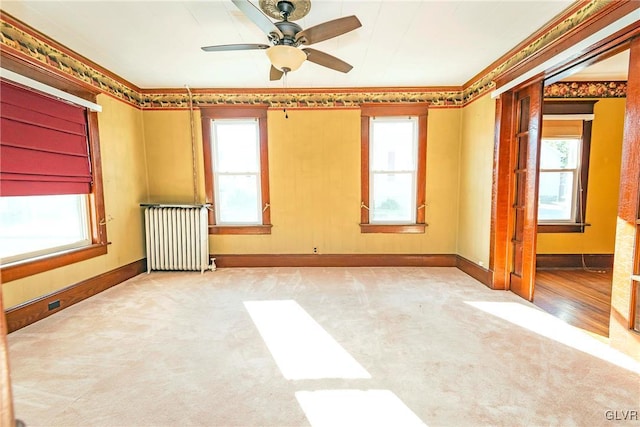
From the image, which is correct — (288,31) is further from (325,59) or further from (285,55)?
(325,59)

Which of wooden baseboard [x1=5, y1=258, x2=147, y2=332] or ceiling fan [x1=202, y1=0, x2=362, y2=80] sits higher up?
ceiling fan [x1=202, y1=0, x2=362, y2=80]

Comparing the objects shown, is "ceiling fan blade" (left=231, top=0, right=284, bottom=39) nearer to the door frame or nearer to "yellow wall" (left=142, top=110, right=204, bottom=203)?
the door frame

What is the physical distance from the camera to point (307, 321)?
2762 millimetres

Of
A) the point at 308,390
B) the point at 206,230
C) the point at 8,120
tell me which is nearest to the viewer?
the point at 308,390

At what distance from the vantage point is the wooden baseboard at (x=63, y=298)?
2.63 meters

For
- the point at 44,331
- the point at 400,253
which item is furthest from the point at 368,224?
the point at 44,331

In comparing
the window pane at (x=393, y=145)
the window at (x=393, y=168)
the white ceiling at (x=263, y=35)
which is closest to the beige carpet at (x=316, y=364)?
the window at (x=393, y=168)

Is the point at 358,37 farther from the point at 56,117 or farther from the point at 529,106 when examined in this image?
the point at 56,117

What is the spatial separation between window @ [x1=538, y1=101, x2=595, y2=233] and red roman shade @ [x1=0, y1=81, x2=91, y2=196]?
5.81m

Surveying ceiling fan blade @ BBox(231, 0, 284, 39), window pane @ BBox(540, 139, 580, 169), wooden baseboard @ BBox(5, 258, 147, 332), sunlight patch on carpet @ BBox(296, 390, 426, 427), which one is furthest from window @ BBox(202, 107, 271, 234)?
window pane @ BBox(540, 139, 580, 169)

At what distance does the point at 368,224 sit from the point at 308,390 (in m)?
2.95

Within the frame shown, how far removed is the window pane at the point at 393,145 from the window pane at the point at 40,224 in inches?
149

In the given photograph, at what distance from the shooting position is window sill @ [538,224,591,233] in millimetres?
4418

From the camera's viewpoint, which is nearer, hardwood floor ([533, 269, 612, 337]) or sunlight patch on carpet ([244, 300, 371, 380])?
sunlight patch on carpet ([244, 300, 371, 380])
